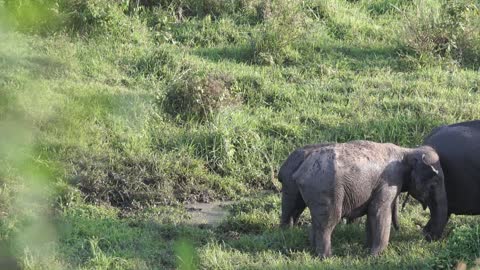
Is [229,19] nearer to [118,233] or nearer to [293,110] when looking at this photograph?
[293,110]

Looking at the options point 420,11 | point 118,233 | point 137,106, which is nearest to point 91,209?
point 118,233

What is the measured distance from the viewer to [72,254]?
656 cm

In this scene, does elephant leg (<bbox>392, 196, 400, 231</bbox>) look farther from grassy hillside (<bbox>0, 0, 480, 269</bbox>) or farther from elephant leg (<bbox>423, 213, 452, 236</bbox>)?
elephant leg (<bbox>423, 213, 452, 236</bbox>)

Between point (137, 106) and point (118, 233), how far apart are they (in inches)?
93.3

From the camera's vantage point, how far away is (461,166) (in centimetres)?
723

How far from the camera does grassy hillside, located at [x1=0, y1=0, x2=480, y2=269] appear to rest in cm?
659

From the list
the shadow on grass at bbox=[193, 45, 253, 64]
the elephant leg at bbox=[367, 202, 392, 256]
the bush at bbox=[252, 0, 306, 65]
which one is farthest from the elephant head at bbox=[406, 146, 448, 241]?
the shadow on grass at bbox=[193, 45, 253, 64]

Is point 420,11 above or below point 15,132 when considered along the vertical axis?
below

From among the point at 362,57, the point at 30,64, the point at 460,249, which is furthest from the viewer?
the point at 362,57

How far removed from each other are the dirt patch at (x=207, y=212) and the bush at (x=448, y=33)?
428 cm

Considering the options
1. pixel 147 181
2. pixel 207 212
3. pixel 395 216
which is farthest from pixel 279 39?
pixel 395 216

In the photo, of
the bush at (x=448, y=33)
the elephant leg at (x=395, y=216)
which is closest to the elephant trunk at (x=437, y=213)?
the elephant leg at (x=395, y=216)

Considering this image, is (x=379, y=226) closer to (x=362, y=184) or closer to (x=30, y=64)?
(x=362, y=184)

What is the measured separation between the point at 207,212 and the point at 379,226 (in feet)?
5.86
